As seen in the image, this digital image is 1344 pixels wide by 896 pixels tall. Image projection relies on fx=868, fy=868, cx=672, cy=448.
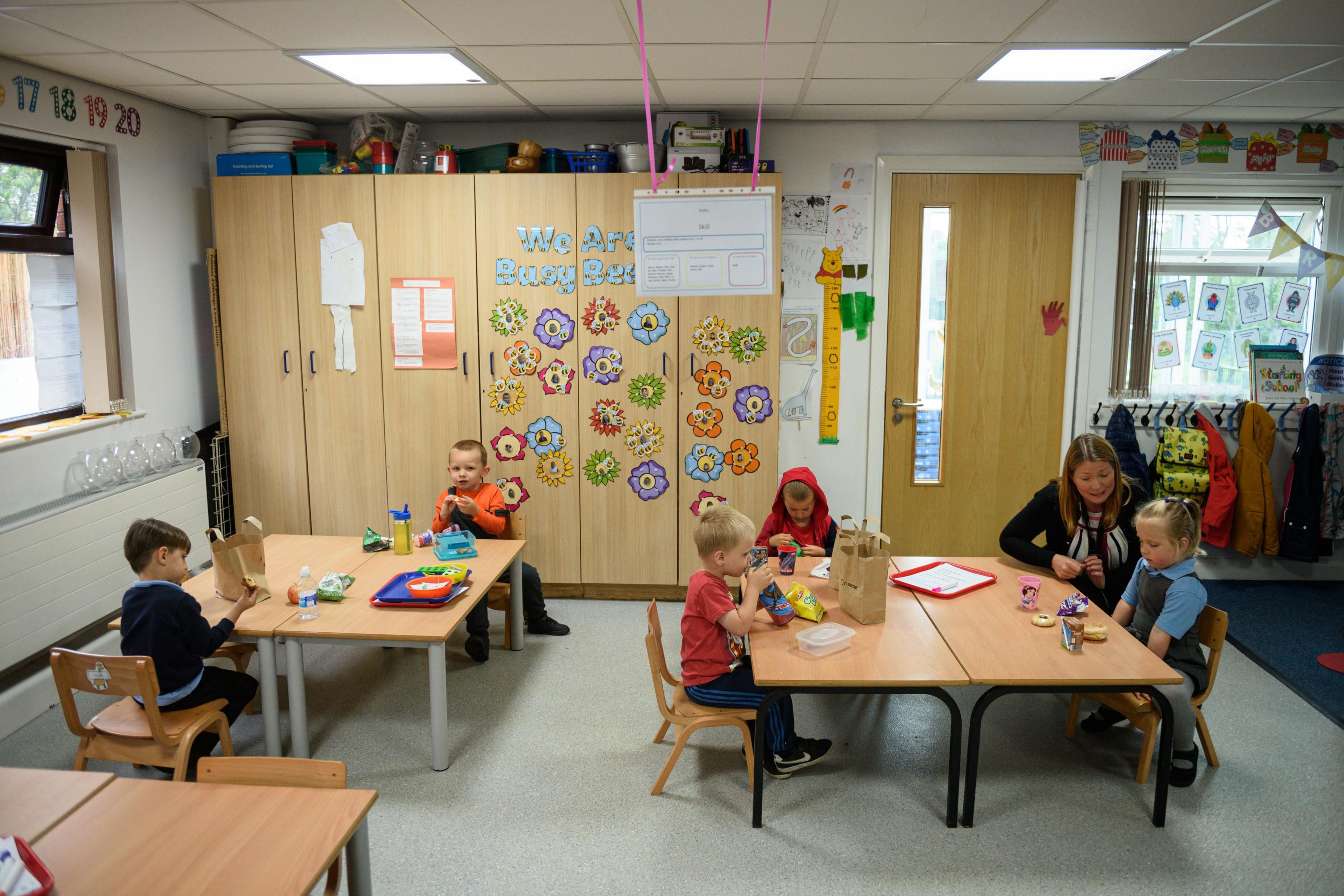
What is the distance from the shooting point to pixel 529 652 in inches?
161

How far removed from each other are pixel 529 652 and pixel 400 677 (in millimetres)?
594

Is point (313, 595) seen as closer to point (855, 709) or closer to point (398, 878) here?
point (398, 878)

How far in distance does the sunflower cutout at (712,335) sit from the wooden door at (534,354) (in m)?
0.63

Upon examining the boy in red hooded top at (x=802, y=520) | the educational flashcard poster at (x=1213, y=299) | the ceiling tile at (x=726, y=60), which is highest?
the ceiling tile at (x=726, y=60)

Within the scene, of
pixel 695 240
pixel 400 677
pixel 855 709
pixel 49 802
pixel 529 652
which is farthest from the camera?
pixel 695 240

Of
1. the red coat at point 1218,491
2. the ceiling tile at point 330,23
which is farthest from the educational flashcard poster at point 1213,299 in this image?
Result: the ceiling tile at point 330,23

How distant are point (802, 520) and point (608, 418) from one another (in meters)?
1.34

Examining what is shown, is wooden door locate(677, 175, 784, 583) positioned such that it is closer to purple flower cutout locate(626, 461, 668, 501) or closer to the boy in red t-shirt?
purple flower cutout locate(626, 461, 668, 501)

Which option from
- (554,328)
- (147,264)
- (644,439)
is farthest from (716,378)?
(147,264)

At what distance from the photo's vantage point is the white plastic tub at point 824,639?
2.63 meters

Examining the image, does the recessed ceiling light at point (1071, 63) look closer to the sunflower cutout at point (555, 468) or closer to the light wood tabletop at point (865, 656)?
the light wood tabletop at point (865, 656)

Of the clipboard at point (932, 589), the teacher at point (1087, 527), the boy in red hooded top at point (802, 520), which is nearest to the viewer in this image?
the clipboard at point (932, 589)

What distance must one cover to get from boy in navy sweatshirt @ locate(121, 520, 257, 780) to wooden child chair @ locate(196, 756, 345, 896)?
2.62 feet

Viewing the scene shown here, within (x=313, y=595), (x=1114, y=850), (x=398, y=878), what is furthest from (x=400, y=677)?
(x=1114, y=850)
